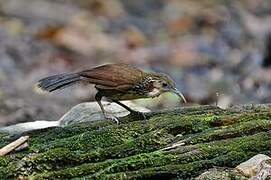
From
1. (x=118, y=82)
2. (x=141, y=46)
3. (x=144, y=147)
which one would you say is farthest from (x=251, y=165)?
(x=141, y=46)

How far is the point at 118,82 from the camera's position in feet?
18.7

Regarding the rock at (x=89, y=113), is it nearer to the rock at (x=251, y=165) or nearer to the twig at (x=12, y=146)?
the twig at (x=12, y=146)

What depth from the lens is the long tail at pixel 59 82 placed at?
19.1 ft

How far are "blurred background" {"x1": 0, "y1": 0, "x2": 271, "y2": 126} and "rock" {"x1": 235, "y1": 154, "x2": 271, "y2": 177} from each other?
475 centimetres

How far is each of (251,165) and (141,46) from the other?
974 cm

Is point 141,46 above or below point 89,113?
above

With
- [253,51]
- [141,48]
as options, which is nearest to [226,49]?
[253,51]

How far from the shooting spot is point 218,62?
13.0 metres

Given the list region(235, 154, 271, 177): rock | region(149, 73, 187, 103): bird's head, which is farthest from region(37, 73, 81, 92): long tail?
region(235, 154, 271, 177): rock

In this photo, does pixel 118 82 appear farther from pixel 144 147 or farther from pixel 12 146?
pixel 12 146

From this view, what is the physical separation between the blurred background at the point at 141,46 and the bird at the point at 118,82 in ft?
10.4

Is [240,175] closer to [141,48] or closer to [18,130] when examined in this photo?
[18,130]

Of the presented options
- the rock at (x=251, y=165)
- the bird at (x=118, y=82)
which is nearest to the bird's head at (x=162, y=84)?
the bird at (x=118, y=82)

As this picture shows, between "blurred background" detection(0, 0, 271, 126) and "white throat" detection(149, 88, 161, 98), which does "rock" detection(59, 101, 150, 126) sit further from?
"blurred background" detection(0, 0, 271, 126)
